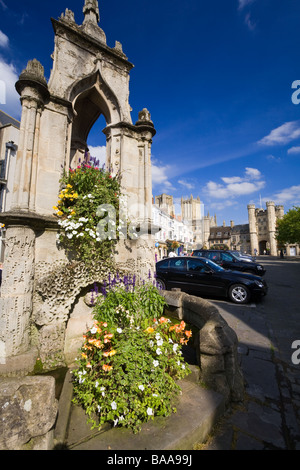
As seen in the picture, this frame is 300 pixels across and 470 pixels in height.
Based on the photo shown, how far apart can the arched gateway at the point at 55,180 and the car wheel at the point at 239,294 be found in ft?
15.0

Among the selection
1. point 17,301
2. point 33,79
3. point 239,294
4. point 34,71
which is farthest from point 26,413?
point 239,294

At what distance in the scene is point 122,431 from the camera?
175 centimetres

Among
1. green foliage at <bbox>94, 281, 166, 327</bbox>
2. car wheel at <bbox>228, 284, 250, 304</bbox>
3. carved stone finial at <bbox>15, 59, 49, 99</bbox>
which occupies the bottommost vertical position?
car wheel at <bbox>228, 284, 250, 304</bbox>

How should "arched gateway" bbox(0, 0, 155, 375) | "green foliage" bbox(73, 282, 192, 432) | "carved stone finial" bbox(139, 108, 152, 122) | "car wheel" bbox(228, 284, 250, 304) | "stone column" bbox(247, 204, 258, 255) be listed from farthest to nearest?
1. "stone column" bbox(247, 204, 258, 255)
2. "car wheel" bbox(228, 284, 250, 304)
3. "carved stone finial" bbox(139, 108, 152, 122)
4. "arched gateway" bbox(0, 0, 155, 375)
5. "green foliage" bbox(73, 282, 192, 432)

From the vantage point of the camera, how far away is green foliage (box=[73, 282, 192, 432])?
184cm

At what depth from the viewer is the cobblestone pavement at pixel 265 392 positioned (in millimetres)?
1973

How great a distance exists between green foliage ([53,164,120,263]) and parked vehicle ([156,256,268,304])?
12.2 ft

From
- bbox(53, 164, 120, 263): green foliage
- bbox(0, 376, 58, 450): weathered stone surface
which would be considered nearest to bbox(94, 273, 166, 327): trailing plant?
bbox(53, 164, 120, 263): green foliage

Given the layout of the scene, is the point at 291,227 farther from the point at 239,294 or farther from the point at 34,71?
the point at 34,71

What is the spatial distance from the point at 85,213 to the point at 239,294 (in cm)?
629

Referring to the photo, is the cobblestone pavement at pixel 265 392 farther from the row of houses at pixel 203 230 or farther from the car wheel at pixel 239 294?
the row of houses at pixel 203 230

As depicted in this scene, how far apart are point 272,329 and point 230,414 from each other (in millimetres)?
3354

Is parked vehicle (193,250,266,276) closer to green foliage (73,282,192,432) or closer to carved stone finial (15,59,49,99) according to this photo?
Answer: green foliage (73,282,192,432)

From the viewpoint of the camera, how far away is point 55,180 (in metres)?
3.63
